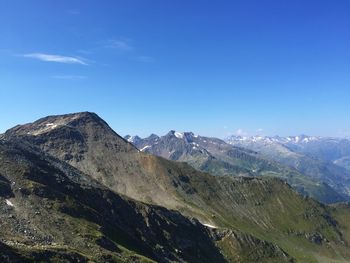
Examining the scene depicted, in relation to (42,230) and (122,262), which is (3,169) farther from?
(122,262)

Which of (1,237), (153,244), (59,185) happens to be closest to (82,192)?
(59,185)

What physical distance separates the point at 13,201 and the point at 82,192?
131ft

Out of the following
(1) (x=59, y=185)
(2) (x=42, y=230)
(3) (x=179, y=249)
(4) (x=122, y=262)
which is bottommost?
(3) (x=179, y=249)

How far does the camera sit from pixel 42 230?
110 metres

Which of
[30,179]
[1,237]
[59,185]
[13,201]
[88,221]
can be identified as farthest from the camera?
[59,185]

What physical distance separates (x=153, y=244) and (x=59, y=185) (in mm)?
43928

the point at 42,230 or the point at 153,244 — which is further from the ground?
the point at 42,230

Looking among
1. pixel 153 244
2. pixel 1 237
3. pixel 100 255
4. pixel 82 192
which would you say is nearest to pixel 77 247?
pixel 100 255

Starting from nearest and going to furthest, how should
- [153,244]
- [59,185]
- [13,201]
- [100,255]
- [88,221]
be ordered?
1. [100,255]
2. [13,201]
3. [88,221]
4. [59,185]
5. [153,244]

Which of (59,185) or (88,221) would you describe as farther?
(59,185)

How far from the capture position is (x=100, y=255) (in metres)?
103

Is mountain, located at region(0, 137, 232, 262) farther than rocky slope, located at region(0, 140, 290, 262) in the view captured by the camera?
Yes

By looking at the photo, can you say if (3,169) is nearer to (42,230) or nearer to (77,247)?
(42,230)

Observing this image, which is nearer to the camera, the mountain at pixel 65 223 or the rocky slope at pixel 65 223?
the rocky slope at pixel 65 223
